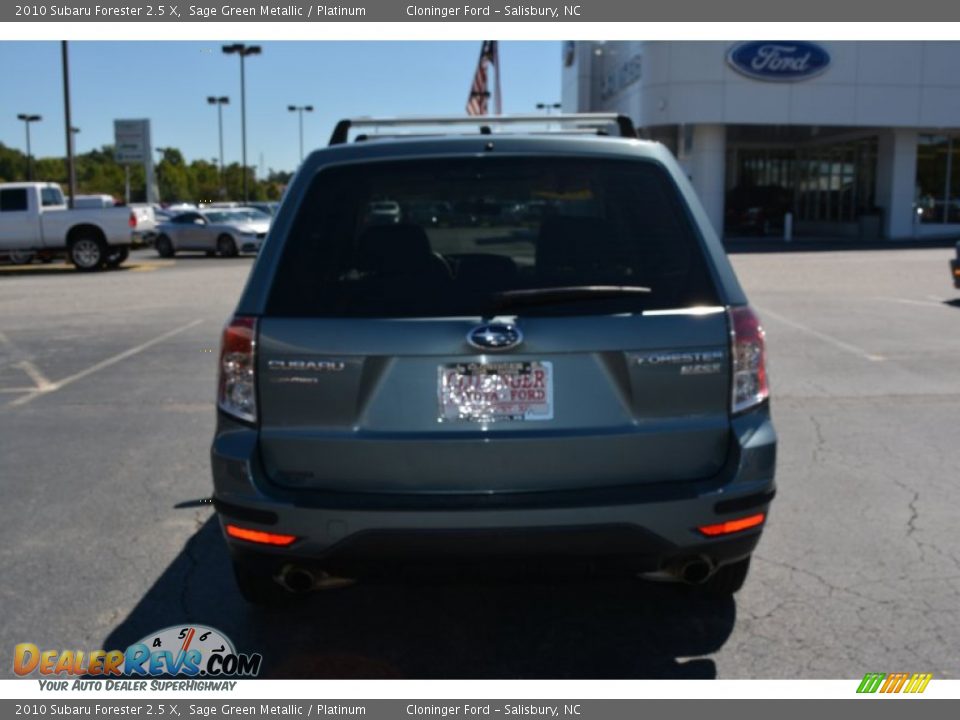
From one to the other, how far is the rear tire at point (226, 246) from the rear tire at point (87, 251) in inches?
235

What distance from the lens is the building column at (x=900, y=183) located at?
37.9 m

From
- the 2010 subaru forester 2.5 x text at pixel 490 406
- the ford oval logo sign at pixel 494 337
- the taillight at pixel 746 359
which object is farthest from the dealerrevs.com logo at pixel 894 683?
the ford oval logo sign at pixel 494 337

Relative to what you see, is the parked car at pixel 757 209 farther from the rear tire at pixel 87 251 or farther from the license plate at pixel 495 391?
the license plate at pixel 495 391

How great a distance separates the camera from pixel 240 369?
3.57 meters

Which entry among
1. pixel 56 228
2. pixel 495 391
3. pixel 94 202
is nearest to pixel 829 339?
pixel 495 391

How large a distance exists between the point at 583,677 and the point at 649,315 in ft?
4.18

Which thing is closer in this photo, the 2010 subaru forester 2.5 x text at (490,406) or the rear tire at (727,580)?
the 2010 subaru forester 2.5 x text at (490,406)

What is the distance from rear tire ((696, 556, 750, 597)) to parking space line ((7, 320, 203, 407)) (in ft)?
21.2

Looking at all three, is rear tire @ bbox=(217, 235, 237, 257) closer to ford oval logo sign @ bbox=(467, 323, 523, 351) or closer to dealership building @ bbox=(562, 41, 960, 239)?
dealership building @ bbox=(562, 41, 960, 239)

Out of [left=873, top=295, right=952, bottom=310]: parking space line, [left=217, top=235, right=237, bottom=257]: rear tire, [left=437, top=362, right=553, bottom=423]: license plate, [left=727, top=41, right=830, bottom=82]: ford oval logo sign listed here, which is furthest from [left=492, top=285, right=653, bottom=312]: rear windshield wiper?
[left=727, top=41, right=830, bottom=82]: ford oval logo sign

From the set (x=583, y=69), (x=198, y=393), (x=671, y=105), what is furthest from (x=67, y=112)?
(x=583, y=69)

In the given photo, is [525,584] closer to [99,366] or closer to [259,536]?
[259,536]

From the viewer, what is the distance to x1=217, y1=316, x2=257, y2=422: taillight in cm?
354

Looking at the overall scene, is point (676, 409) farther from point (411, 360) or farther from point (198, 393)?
point (198, 393)
